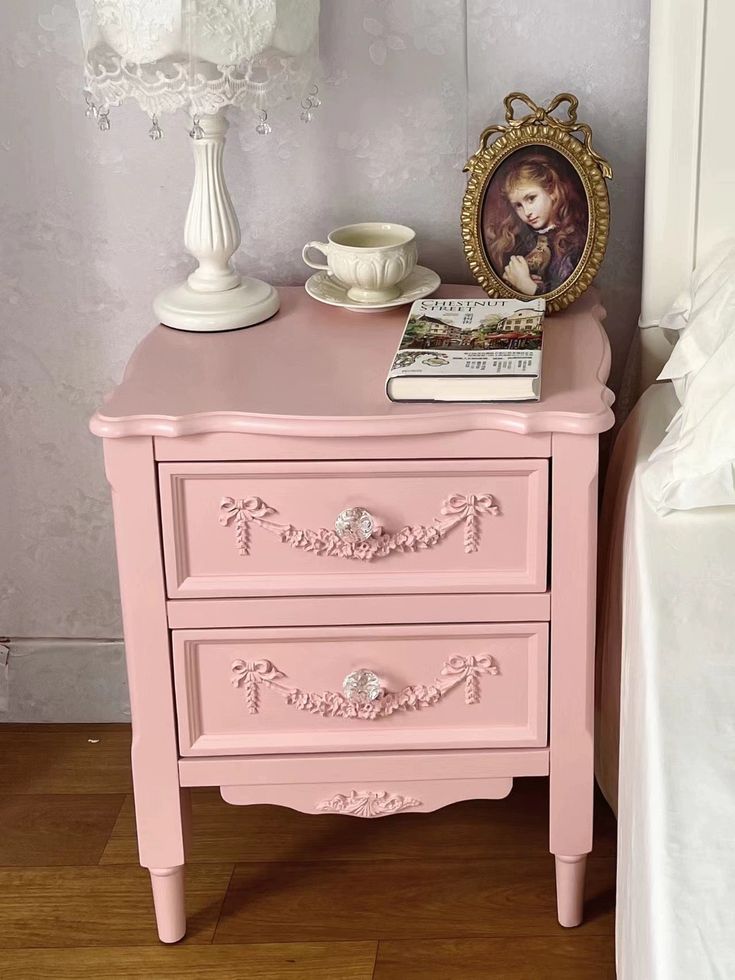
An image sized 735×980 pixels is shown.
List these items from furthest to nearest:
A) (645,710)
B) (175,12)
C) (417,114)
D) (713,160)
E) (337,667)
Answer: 1. (417,114)
2. (713,160)
3. (337,667)
4. (175,12)
5. (645,710)

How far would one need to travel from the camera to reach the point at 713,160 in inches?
60.2

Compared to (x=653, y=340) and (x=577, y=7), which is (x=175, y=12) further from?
(x=653, y=340)

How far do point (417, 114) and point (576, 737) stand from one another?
0.86 metres

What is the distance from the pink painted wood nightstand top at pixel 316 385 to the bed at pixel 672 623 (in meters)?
0.12

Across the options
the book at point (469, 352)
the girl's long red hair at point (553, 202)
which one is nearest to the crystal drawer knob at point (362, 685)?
the book at point (469, 352)

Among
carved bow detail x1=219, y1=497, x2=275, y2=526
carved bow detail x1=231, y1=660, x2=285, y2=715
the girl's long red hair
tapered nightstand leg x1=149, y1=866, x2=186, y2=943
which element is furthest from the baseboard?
the girl's long red hair

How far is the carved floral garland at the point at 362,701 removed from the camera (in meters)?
1.39

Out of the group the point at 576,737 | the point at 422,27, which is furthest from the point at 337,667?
the point at 422,27

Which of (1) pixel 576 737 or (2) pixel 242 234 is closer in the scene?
(1) pixel 576 737

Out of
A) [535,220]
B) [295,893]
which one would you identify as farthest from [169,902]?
[535,220]

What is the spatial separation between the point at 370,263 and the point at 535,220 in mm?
223

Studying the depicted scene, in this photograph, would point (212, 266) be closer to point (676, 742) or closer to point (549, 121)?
point (549, 121)

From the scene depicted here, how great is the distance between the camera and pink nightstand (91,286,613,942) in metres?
1.29

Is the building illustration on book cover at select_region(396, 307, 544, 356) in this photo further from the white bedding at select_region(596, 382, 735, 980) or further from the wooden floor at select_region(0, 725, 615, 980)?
the wooden floor at select_region(0, 725, 615, 980)
